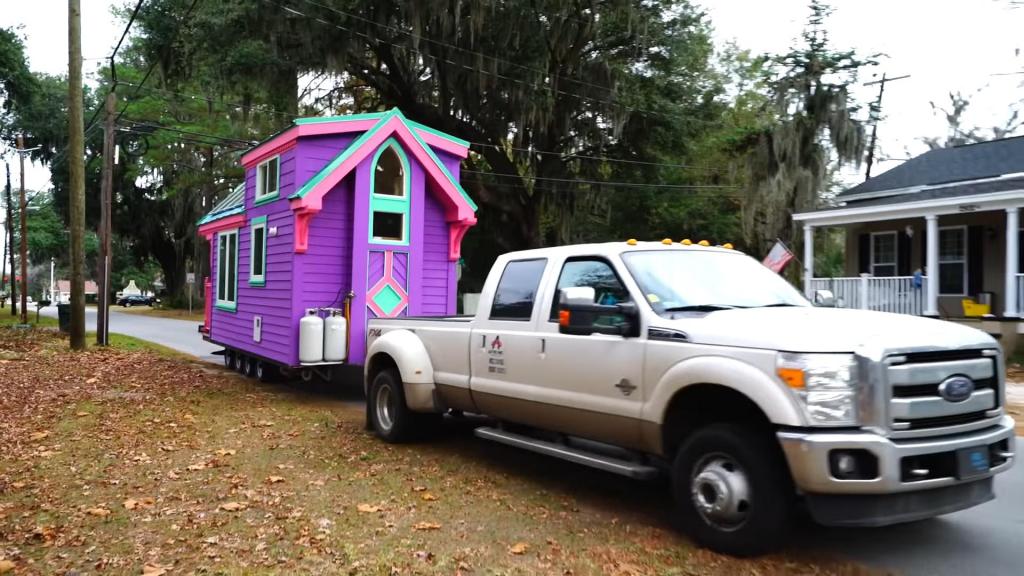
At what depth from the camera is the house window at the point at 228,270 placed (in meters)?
14.4

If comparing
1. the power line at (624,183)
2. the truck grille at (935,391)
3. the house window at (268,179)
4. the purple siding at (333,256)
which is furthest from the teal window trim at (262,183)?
the power line at (624,183)

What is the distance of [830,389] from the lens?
4.20 meters

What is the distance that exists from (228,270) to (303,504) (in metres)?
10.1

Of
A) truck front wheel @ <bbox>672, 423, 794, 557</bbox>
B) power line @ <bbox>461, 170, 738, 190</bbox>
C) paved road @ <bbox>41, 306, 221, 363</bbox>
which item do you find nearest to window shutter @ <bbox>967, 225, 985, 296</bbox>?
power line @ <bbox>461, 170, 738, 190</bbox>

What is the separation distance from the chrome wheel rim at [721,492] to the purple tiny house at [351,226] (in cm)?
745

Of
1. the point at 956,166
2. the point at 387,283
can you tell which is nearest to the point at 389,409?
the point at 387,283

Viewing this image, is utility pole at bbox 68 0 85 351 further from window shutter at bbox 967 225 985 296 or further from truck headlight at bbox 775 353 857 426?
window shutter at bbox 967 225 985 296

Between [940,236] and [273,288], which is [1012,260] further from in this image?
[273,288]

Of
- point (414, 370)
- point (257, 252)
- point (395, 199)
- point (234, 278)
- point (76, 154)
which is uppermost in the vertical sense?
point (76, 154)

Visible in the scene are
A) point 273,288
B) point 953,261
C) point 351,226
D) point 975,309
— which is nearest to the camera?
point 351,226

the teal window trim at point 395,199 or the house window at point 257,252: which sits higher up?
the teal window trim at point 395,199

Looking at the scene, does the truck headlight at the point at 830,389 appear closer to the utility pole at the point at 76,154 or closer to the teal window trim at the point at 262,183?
the teal window trim at the point at 262,183

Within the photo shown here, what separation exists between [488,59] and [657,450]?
1982cm

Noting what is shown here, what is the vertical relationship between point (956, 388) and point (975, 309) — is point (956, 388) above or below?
below
